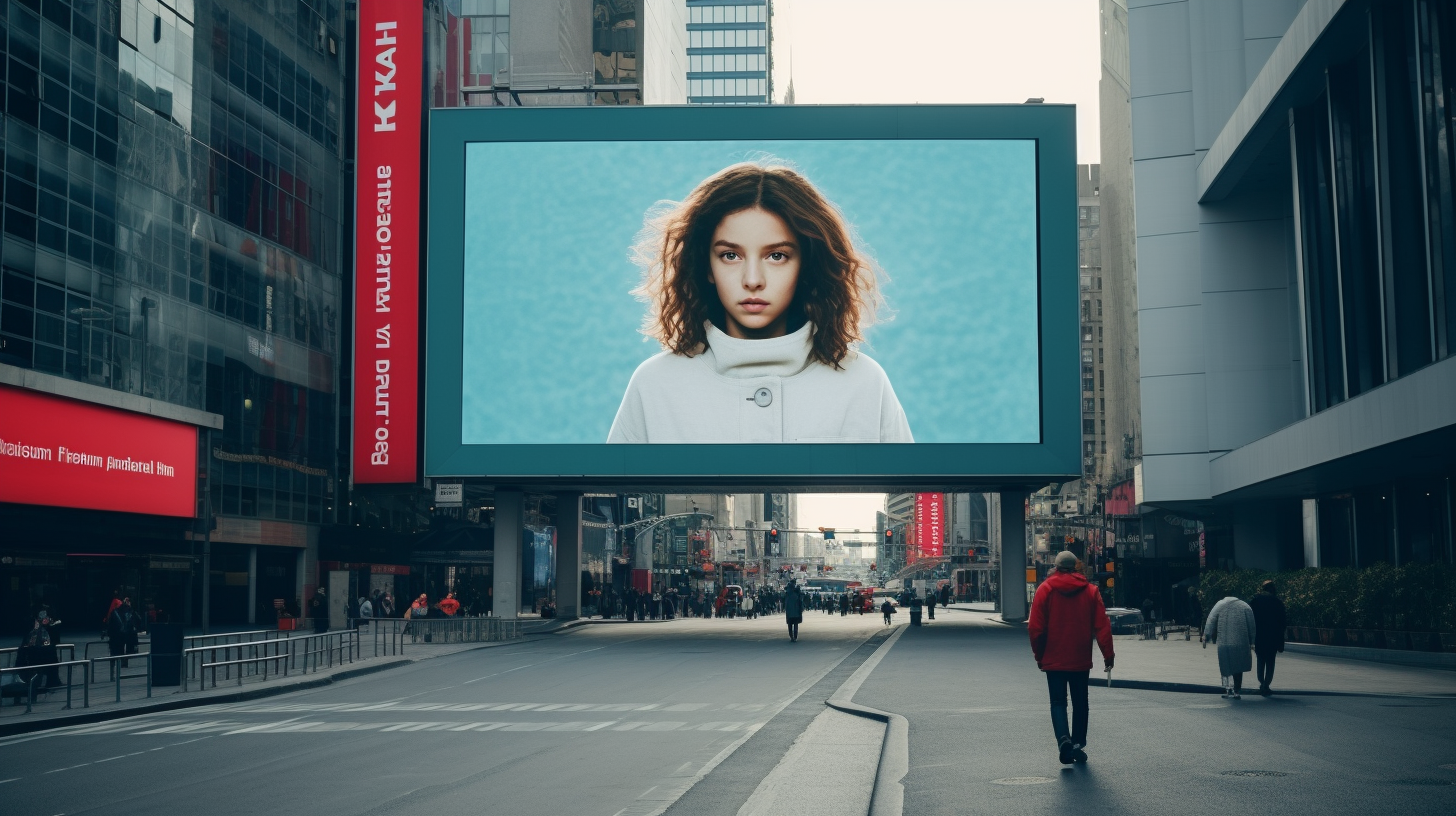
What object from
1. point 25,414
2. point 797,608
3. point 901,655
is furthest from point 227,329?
point 901,655

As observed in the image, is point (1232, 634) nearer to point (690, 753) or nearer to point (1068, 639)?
point (1068, 639)

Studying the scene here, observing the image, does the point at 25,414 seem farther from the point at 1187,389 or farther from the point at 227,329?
the point at 1187,389

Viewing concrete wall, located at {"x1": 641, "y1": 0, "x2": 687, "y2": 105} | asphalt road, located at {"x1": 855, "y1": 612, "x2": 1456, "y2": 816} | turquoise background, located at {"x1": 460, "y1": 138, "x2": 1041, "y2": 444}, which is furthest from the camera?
concrete wall, located at {"x1": 641, "y1": 0, "x2": 687, "y2": 105}

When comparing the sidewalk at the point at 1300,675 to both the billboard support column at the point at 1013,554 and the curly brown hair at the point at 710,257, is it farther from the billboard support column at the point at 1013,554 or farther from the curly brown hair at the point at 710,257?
the billboard support column at the point at 1013,554

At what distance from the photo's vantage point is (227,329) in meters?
58.8

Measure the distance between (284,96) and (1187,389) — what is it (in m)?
40.2

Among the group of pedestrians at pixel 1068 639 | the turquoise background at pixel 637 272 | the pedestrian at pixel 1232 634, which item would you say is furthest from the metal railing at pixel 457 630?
the group of pedestrians at pixel 1068 639

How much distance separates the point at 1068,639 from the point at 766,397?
123ft

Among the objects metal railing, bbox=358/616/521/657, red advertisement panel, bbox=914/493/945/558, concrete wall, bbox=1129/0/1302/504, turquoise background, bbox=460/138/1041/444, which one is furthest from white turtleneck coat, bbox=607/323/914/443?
red advertisement panel, bbox=914/493/945/558

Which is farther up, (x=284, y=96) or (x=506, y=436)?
(x=284, y=96)

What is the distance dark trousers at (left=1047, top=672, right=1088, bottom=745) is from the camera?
13008 mm

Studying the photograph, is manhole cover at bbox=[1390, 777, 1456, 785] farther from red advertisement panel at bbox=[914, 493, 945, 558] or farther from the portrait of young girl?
red advertisement panel at bbox=[914, 493, 945, 558]

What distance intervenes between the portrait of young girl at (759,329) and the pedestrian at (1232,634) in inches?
1160

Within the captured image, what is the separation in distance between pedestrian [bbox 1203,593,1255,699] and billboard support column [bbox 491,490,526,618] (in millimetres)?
36489
